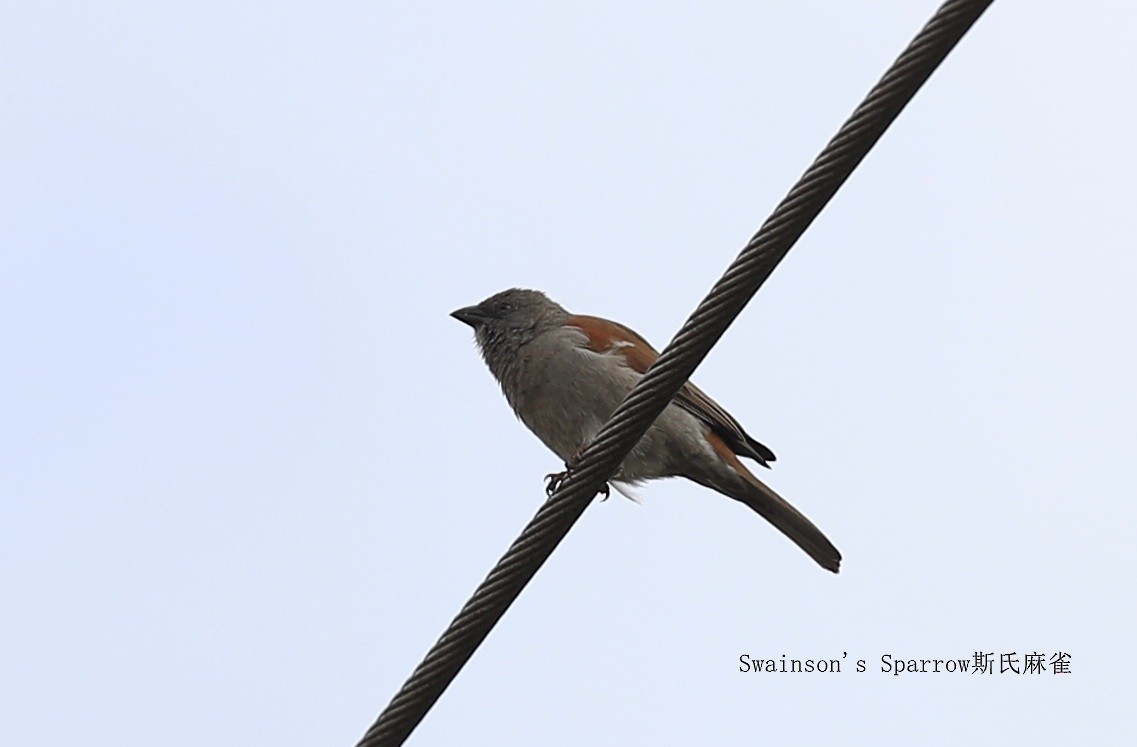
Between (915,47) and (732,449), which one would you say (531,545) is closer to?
(915,47)

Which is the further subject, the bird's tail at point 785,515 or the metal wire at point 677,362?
the bird's tail at point 785,515

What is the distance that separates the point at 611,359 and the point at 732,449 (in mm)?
711

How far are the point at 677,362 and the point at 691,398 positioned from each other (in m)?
2.73

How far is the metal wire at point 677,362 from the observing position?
301 centimetres

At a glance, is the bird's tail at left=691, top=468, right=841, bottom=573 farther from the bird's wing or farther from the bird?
the bird's wing

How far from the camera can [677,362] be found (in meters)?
3.46

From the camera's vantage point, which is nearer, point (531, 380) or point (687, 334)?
point (687, 334)

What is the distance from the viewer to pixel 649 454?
5992mm

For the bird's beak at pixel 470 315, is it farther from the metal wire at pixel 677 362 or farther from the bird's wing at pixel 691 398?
the metal wire at pixel 677 362

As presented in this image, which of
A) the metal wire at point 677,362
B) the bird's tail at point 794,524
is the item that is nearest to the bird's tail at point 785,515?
the bird's tail at point 794,524

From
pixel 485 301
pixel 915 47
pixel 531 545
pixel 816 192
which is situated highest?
pixel 485 301

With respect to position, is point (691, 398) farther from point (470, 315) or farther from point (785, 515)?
point (470, 315)

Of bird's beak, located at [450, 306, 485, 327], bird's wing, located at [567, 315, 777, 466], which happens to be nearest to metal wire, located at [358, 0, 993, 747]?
bird's wing, located at [567, 315, 777, 466]

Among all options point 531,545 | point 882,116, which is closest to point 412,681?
point 531,545
